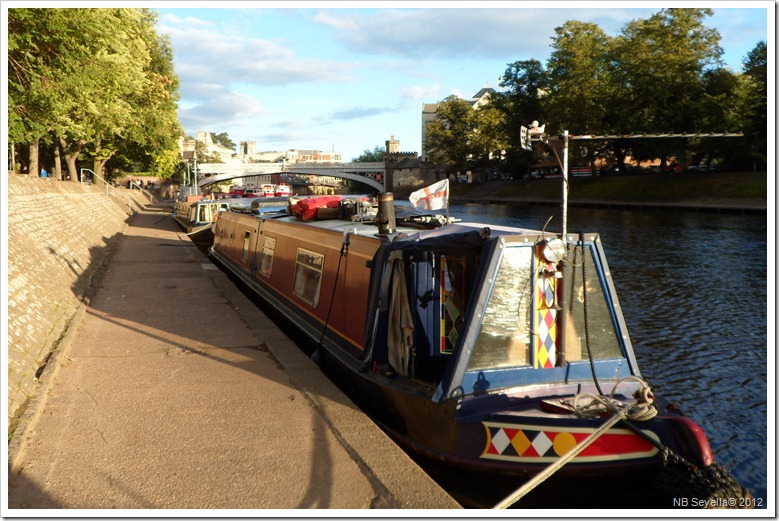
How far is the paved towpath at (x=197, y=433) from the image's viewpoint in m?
5.20

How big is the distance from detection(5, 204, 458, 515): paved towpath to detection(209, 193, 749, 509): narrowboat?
65cm

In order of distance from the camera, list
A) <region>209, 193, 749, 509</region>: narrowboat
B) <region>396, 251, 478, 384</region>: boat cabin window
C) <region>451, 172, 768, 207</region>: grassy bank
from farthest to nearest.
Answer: <region>451, 172, 768, 207</region>: grassy bank
<region>396, 251, 478, 384</region>: boat cabin window
<region>209, 193, 749, 509</region>: narrowboat

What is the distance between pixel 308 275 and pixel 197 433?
14.9ft

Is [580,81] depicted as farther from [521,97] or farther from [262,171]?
[262,171]

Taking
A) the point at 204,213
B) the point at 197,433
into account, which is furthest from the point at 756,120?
the point at 197,433

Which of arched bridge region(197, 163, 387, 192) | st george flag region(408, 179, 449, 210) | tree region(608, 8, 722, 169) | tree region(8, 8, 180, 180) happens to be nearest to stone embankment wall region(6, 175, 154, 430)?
tree region(8, 8, 180, 180)

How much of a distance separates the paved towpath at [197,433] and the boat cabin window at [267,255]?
113 inches

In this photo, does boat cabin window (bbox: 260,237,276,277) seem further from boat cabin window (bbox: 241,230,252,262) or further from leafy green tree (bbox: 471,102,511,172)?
leafy green tree (bbox: 471,102,511,172)

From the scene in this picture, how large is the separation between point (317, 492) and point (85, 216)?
72.2 feet

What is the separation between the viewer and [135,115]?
37.1 m

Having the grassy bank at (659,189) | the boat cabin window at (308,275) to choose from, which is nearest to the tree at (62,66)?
the boat cabin window at (308,275)

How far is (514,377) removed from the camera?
6.34 metres

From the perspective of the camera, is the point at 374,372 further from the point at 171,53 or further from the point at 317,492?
the point at 171,53

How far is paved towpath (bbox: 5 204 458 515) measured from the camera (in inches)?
205
